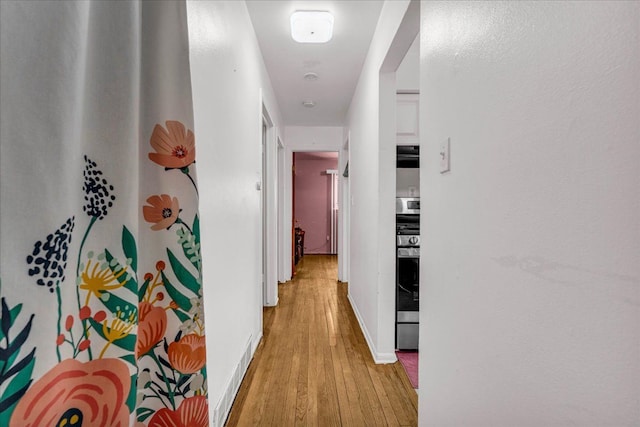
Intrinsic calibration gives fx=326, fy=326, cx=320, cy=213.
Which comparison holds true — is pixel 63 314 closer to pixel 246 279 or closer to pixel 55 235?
pixel 55 235

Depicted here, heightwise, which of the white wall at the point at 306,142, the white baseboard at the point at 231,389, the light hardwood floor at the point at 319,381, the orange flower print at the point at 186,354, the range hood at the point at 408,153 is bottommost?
the light hardwood floor at the point at 319,381

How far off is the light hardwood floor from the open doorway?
15.6ft

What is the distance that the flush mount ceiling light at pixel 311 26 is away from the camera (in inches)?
85.4

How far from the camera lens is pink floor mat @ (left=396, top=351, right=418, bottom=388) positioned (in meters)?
2.08

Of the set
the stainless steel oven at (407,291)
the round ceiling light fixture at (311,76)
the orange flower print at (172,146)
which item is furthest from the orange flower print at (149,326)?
the round ceiling light fixture at (311,76)

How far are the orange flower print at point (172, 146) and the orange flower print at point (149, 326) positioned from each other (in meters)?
0.31

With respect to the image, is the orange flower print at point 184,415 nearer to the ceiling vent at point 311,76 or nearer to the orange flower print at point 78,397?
the orange flower print at point 78,397

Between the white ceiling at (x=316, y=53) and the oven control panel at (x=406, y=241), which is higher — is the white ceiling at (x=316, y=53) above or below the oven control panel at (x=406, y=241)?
above

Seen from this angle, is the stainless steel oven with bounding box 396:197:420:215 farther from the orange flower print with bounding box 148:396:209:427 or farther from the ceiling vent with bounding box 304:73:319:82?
the orange flower print with bounding box 148:396:209:427

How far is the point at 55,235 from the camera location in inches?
20.3

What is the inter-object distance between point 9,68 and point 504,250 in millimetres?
962

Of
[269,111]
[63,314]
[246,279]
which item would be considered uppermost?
[269,111]

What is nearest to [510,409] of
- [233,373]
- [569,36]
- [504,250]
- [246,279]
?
[504,250]

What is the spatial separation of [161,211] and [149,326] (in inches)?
9.9
